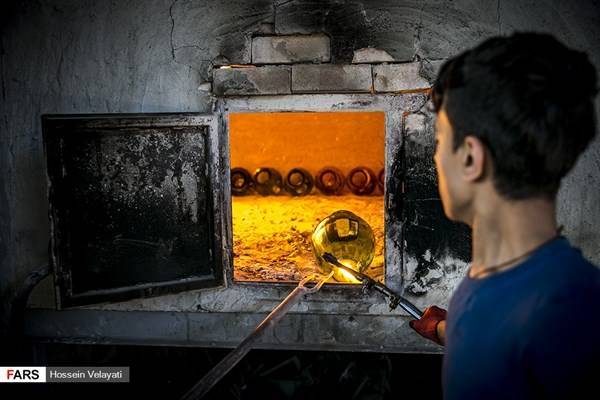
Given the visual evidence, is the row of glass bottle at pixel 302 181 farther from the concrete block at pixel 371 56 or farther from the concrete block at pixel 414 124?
the concrete block at pixel 371 56

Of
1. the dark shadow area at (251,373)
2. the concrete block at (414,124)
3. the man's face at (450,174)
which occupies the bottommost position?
the dark shadow area at (251,373)

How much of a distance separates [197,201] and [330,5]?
5.65 feet

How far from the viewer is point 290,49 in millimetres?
3500

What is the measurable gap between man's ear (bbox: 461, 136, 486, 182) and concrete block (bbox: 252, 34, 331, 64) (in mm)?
2409

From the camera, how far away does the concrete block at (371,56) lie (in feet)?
11.4

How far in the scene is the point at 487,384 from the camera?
1.18 m

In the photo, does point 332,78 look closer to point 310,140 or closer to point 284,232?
point 284,232

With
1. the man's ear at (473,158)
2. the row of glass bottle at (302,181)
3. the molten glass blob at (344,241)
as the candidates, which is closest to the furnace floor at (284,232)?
the row of glass bottle at (302,181)

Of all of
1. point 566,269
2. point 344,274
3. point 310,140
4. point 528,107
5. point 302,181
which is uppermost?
point 310,140

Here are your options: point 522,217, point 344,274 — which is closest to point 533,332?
point 522,217

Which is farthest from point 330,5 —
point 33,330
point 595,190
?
point 33,330

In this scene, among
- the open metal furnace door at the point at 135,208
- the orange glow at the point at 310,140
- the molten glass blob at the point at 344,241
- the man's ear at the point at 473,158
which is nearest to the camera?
the man's ear at the point at 473,158

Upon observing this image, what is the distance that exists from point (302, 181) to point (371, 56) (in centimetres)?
547

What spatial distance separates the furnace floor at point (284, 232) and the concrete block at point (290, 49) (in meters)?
1.83
